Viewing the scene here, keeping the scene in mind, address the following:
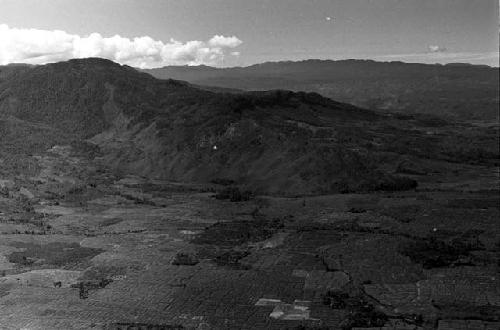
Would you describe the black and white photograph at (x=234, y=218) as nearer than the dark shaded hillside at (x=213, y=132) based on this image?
Yes

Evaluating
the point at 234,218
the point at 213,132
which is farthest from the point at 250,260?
the point at 213,132

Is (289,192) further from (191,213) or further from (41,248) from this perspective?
(41,248)

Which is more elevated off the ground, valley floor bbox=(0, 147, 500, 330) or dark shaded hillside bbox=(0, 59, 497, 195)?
dark shaded hillside bbox=(0, 59, 497, 195)

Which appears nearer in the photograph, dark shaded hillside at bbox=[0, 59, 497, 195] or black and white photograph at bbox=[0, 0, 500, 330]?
black and white photograph at bbox=[0, 0, 500, 330]

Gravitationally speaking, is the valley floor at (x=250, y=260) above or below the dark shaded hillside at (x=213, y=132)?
below

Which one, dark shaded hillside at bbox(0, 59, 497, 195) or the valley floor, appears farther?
dark shaded hillside at bbox(0, 59, 497, 195)

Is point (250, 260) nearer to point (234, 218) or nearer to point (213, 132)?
point (234, 218)
